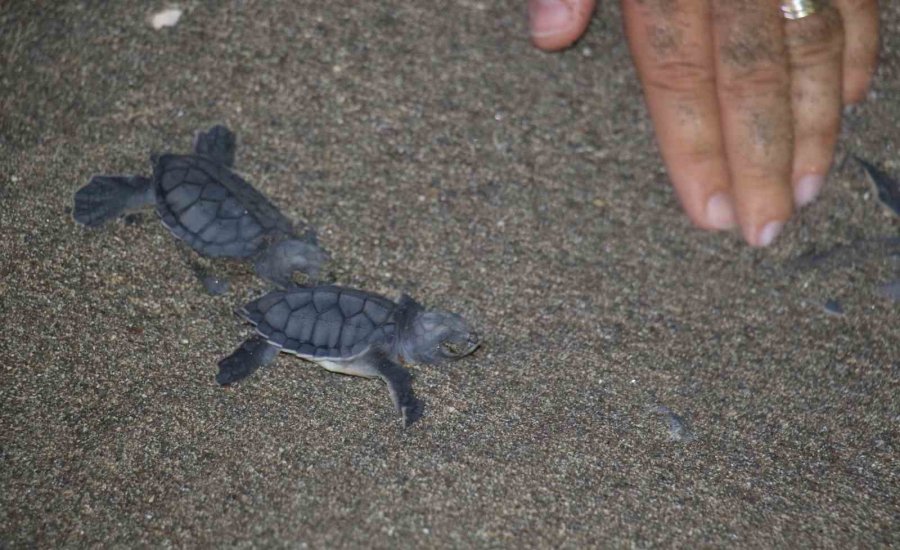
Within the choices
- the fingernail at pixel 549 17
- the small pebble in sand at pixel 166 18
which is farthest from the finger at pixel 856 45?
the small pebble in sand at pixel 166 18

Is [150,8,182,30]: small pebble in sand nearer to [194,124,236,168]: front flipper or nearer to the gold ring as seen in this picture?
[194,124,236,168]: front flipper

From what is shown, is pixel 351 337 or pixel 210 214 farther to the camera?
pixel 210 214

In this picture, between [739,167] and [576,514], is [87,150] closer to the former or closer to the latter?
[576,514]

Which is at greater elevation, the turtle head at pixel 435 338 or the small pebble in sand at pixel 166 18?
the small pebble in sand at pixel 166 18

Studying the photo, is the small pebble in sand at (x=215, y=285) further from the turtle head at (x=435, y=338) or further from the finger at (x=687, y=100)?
the finger at (x=687, y=100)

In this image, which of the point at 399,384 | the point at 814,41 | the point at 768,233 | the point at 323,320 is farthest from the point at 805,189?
the point at 323,320

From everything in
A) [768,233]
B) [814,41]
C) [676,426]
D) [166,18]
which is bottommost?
[676,426]

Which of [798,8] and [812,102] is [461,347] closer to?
[812,102]
